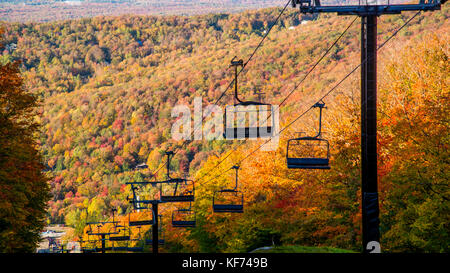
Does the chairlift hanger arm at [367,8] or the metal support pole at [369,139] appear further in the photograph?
the chairlift hanger arm at [367,8]

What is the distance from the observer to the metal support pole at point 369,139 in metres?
14.9

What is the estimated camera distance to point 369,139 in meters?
15.3

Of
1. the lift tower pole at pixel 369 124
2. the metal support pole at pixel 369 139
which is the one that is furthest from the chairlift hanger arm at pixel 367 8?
the metal support pole at pixel 369 139

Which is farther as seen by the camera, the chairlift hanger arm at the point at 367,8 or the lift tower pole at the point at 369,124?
the chairlift hanger arm at the point at 367,8

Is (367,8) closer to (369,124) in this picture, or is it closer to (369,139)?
(369,124)

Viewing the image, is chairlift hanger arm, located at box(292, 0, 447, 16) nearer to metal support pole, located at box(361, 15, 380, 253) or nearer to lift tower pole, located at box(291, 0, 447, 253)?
lift tower pole, located at box(291, 0, 447, 253)

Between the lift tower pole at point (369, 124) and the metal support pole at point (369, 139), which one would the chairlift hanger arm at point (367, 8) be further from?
the metal support pole at point (369, 139)

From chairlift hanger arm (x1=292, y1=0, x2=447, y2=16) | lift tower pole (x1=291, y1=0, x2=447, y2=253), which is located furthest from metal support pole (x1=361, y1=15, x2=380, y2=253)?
chairlift hanger arm (x1=292, y1=0, x2=447, y2=16)

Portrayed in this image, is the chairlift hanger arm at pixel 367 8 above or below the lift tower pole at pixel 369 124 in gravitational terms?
above

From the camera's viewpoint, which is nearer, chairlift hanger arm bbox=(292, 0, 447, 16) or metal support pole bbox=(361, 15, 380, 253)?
metal support pole bbox=(361, 15, 380, 253)

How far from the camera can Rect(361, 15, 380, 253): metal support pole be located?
14883 mm

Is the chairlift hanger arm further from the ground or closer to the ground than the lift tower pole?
further from the ground

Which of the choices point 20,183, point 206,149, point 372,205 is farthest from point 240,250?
point 206,149
